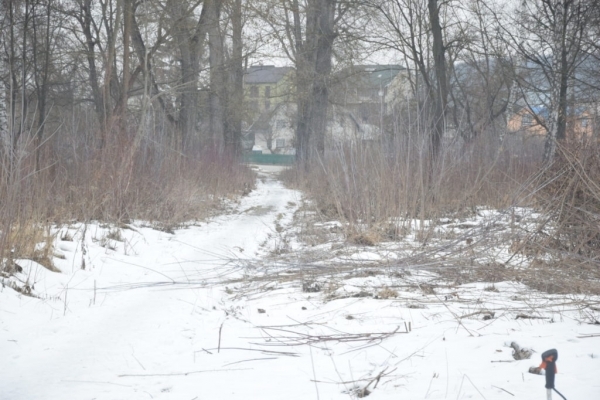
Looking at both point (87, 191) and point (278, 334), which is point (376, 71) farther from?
point (278, 334)

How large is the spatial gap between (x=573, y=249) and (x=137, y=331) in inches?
159

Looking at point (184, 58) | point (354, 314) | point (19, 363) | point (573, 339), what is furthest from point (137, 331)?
point (184, 58)

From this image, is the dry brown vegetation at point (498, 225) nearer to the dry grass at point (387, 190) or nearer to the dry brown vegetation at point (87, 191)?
the dry grass at point (387, 190)

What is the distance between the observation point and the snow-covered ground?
114 inches

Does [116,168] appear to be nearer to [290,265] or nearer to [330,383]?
[290,265]

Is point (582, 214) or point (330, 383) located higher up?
point (582, 214)

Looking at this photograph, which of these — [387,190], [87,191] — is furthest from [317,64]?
[87,191]

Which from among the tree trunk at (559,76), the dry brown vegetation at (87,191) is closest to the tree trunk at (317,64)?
the tree trunk at (559,76)

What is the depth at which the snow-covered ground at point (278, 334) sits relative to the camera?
291 cm

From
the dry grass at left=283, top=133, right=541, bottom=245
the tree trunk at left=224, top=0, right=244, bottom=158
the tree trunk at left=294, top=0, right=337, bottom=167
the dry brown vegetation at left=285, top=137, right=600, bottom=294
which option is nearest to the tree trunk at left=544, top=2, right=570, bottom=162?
the dry grass at left=283, top=133, right=541, bottom=245

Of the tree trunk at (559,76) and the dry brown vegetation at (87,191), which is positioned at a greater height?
the tree trunk at (559,76)

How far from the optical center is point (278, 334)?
3.87 meters

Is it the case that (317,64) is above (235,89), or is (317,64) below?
above

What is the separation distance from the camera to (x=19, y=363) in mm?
3318
